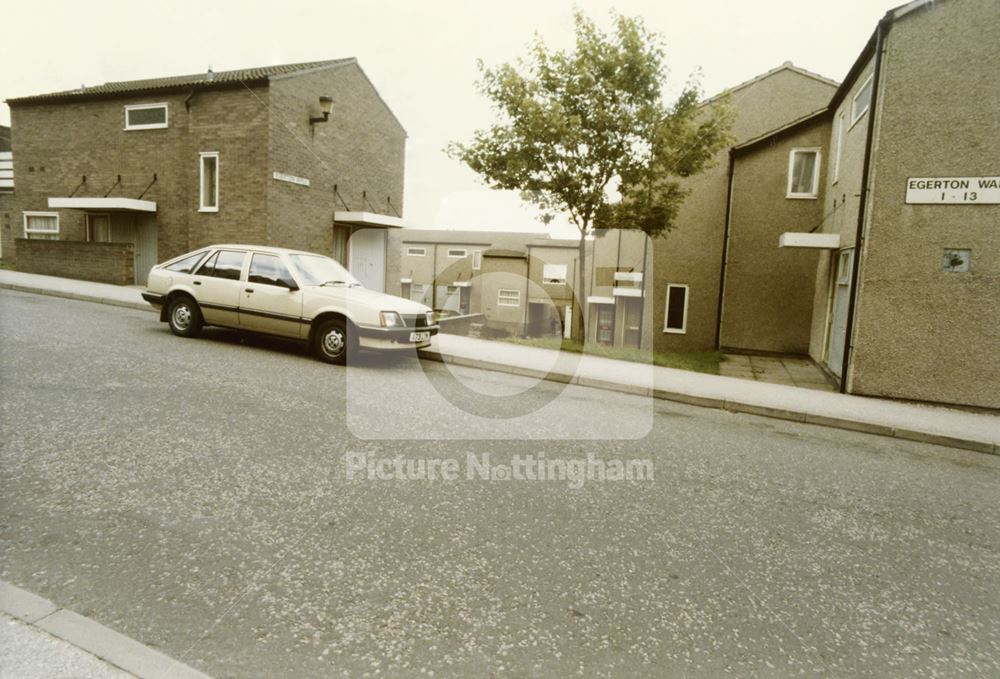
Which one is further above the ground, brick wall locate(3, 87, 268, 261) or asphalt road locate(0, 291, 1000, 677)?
brick wall locate(3, 87, 268, 261)

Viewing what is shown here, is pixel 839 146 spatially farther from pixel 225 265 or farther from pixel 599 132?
pixel 225 265

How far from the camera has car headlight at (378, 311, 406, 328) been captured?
8734 mm

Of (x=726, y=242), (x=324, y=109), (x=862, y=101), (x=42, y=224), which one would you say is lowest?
(x=42, y=224)

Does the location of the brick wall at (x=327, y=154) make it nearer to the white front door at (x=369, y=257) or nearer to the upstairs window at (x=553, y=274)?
the white front door at (x=369, y=257)

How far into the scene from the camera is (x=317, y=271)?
9.52 metres

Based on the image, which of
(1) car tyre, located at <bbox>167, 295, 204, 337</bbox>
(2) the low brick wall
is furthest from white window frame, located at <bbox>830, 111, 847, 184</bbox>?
(2) the low brick wall

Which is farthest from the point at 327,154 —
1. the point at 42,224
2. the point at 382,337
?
the point at 382,337

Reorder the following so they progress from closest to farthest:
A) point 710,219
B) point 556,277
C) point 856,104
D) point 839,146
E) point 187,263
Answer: point 187,263, point 856,104, point 839,146, point 710,219, point 556,277

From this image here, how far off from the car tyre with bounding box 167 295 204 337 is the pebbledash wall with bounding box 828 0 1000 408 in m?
11.1

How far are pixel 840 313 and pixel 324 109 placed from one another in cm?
1510

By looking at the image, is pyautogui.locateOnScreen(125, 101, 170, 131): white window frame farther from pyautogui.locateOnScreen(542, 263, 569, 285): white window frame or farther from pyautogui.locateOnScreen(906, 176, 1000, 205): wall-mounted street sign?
pyautogui.locateOnScreen(542, 263, 569, 285): white window frame

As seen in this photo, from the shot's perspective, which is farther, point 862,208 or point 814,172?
point 814,172

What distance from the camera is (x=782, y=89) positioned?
18.3m

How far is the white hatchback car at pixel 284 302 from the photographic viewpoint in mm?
8781
